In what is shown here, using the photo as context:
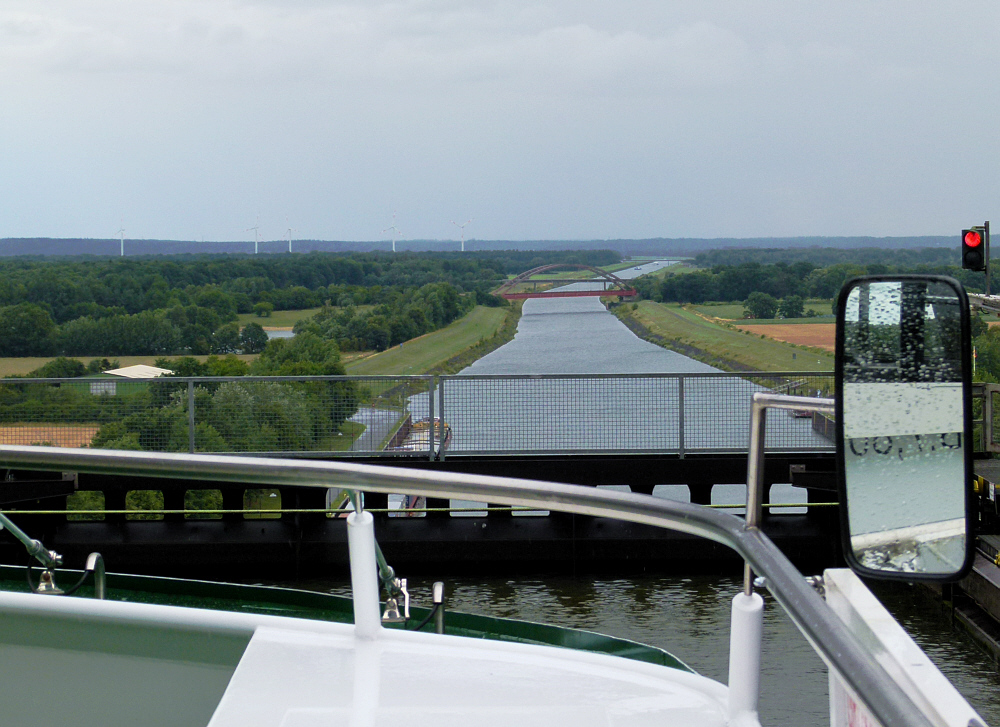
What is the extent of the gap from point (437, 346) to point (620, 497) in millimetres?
29411

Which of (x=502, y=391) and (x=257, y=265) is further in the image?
(x=257, y=265)

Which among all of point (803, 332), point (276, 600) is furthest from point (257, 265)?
point (276, 600)

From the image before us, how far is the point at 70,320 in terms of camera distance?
38.8 m

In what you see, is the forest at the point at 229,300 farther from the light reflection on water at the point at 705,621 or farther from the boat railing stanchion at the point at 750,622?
the boat railing stanchion at the point at 750,622

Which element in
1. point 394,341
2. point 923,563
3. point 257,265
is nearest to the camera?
point 923,563

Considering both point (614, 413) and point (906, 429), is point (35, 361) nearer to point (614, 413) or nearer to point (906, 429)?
point (614, 413)

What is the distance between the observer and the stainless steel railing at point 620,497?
1.13 m

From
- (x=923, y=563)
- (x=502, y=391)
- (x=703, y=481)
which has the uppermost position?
(x=923, y=563)

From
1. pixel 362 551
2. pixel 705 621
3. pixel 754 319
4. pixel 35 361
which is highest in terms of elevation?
pixel 362 551

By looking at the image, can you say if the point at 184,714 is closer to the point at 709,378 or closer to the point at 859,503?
the point at 859,503

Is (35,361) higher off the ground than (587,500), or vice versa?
(587,500)

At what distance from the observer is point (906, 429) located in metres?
1.40

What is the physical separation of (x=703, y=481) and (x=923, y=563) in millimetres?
11118

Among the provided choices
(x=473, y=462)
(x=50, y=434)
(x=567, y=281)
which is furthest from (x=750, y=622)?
(x=567, y=281)
